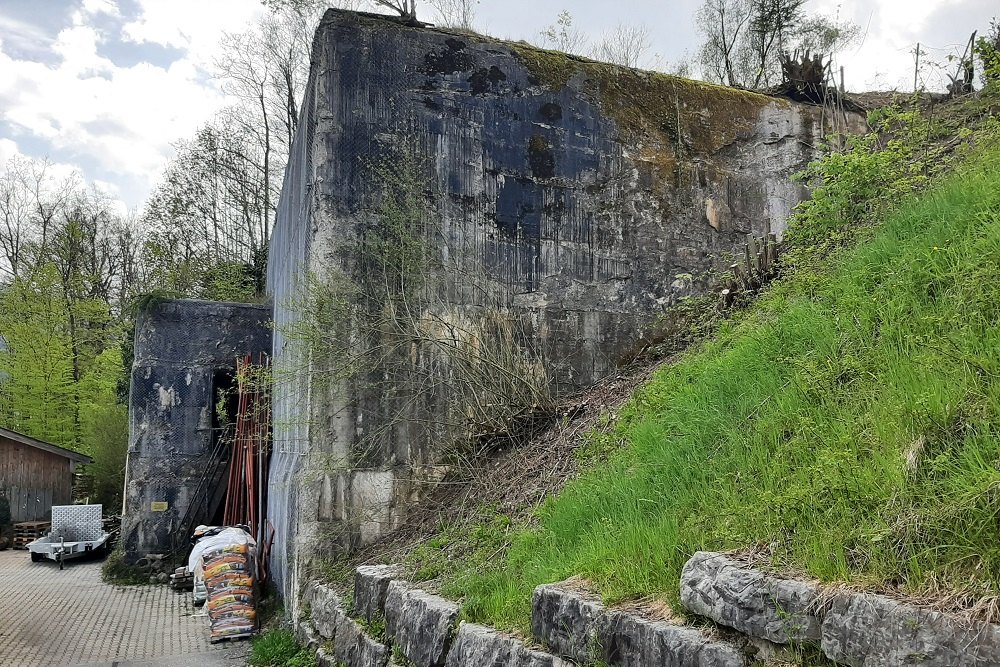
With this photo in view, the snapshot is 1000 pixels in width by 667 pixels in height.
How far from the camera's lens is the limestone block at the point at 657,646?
7.89 feet

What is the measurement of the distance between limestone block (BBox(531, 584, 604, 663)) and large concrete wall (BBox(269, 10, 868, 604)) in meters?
3.63

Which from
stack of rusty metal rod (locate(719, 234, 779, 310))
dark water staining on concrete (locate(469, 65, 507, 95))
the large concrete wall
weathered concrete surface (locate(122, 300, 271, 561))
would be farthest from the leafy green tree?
stack of rusty metal rod (locate(719, 234, 779, 310))

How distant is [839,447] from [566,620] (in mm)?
1293

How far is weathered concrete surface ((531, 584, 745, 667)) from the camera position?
8.02 ft

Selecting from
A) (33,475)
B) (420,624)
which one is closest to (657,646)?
(420,624)

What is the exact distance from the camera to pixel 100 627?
27.9 ft

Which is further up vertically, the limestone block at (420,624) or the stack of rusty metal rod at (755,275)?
the stack of rusty metal rod at (755,275)

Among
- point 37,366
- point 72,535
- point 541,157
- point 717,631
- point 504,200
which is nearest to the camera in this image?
point 717,631

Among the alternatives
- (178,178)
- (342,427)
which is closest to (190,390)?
(342,427)

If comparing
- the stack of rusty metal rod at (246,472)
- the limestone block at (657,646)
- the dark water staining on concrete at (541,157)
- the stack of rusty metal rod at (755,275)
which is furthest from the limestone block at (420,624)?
the stack of rusty metal rod at (246,472)

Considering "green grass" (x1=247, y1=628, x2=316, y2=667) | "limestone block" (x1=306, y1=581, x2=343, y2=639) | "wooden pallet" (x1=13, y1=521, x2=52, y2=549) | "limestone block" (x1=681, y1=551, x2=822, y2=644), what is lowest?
"wooden pallet" (x1=13, y1=521, x2=52, y2=549)

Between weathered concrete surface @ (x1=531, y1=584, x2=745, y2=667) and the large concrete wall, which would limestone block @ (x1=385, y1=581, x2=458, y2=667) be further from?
the large concrete wall

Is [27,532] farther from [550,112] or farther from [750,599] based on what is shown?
[750,599]

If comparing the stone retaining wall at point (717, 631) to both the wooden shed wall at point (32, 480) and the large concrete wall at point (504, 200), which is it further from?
the wooden shed wall at point (32, 480)
